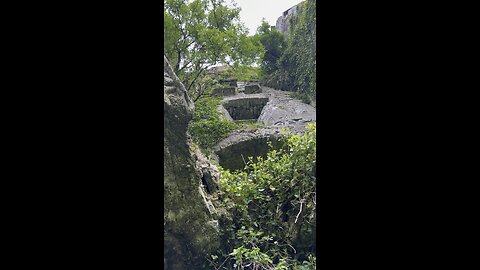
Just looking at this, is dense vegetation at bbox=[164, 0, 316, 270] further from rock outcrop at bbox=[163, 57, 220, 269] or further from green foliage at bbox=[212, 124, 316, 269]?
rock outcrop at bbox=[163, 57, 220, 269]

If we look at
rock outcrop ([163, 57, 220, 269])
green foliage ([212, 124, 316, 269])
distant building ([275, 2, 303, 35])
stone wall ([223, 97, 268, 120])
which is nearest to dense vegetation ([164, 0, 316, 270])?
green foliage ([212, 124, 316, 269])

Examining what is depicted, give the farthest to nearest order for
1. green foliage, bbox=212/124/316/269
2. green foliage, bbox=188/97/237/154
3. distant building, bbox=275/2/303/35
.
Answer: distant building, bbox=275/2/303/35
green foliage, bbox=188/97/237/154
green foliage, bbox=212/124/316/269

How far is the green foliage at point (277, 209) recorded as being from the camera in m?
3.06

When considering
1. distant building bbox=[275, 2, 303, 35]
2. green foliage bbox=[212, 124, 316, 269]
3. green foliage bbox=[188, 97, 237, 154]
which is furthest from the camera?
distant building bbox=[275, 2, 303, 35]

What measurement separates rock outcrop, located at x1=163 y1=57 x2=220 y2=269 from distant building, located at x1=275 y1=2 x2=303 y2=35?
8.49m

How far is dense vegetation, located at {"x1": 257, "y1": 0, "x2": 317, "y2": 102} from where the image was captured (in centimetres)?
848

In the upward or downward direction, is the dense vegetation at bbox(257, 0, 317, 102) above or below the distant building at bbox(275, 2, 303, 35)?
below

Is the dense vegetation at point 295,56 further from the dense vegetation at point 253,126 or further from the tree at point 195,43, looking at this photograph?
the tree at point 195,43

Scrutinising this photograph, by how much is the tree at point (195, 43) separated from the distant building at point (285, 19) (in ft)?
13.0

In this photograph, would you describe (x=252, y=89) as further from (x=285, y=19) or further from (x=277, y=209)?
(x=277, y=209)
